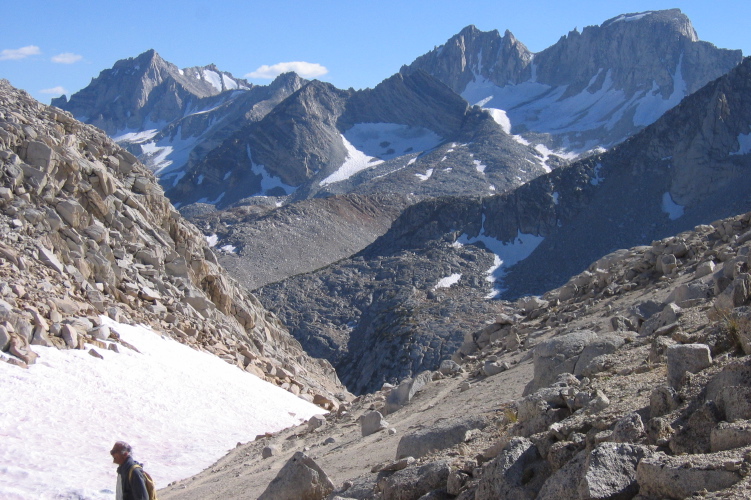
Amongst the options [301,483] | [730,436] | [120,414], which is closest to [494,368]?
[301,483]

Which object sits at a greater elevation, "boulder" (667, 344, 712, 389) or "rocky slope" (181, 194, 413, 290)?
"rocky slope" (181, 194, 413, 290)

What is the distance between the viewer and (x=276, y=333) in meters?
28.1

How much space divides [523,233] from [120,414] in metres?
68.3

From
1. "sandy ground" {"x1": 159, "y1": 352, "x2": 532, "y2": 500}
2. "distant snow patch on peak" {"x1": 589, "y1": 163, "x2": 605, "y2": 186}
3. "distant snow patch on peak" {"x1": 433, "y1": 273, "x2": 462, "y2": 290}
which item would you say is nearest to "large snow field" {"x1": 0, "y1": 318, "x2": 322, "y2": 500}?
"sandy ground" {"x1": 159, "y1": 352, "x2": 532, "y2": 500}

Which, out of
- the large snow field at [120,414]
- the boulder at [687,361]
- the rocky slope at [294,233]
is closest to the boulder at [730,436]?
the boulder at [687,361]

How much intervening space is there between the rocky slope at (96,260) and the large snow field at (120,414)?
0.62m

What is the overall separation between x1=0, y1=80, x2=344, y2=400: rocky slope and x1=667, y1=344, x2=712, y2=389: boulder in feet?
38.3

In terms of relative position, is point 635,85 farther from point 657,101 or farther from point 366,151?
point 366,151

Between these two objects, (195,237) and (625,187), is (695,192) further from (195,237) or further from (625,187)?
(195,237)

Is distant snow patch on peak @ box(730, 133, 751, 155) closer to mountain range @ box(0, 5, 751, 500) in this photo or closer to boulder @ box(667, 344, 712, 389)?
mountain range @ box(0, 5, 751, 500)

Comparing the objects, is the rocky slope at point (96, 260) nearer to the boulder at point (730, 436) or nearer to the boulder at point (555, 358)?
the boulder at point (555, 358)

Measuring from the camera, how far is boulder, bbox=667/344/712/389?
20.6 feet

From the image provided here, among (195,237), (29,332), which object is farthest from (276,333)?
(29,332)

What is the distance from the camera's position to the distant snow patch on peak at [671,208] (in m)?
71.4
